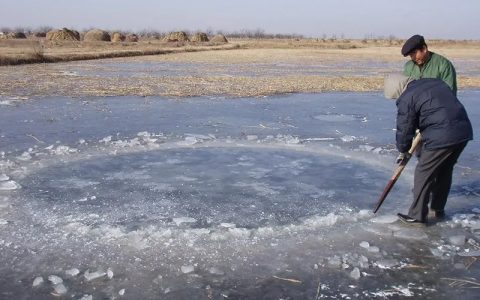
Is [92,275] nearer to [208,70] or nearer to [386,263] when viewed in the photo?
[386,263]

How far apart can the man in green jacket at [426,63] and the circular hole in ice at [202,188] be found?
173cm

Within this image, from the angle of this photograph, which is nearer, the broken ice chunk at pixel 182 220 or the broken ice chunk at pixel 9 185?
the broken ice chunk at pixel 182 220

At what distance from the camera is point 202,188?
675cm

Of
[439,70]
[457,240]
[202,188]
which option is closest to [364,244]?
[457,240]

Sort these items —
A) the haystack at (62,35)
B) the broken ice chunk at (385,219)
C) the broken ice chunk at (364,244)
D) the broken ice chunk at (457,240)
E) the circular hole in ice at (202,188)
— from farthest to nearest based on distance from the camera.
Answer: the haystack at (62,35), the circular hole in ice at (202,188), the broken ice chunk at (385,219), the broken ice chunk at (457,240), the broken ice chunk at (364,244)

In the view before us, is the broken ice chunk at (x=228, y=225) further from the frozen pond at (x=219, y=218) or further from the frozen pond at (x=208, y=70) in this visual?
the frozen pond at (x=208, y=70)

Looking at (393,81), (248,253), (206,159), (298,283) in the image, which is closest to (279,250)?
(248,253)

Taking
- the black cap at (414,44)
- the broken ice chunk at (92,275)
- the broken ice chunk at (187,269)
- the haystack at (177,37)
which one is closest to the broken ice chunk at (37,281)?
the broken ice chunk at (92,275)

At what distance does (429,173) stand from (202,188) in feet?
9.63

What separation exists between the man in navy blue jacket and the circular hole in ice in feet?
3.00

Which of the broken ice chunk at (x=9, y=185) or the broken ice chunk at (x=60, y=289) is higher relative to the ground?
the broken ice chunk at (x=9, y=185)

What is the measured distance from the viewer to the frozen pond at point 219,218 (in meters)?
4.18

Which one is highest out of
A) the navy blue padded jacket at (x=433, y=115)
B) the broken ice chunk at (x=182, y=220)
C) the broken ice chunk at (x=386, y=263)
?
the navy blue padded jacket at (x=433, y=115)

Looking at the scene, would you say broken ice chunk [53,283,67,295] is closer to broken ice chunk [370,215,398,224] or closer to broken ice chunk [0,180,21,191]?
broken ice chunk [0,180,21,191]
